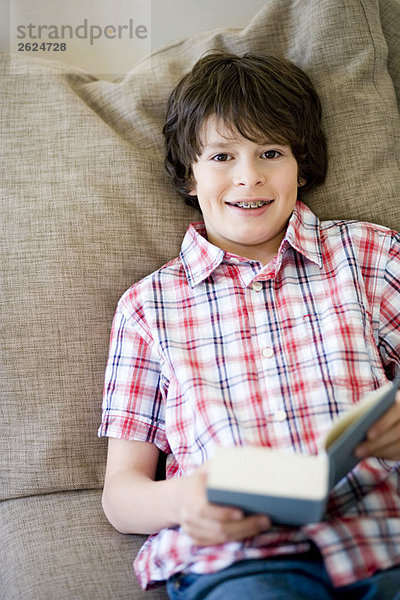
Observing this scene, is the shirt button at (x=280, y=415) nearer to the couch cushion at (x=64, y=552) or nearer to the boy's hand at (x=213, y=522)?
the boy's hand at (x=213, y=522)

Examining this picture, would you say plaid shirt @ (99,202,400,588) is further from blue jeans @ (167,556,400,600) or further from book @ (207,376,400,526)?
book @ (207,376,400,526)

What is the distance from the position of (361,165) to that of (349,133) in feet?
0.24

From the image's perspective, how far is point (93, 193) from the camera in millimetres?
1294

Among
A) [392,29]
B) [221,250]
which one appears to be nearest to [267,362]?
[221,250]

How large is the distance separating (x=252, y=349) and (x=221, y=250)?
20cm

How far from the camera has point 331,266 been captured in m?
1.19

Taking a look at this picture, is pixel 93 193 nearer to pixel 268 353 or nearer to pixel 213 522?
pixel 268 353

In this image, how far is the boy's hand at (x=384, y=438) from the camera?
0.90 m

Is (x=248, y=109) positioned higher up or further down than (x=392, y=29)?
further down

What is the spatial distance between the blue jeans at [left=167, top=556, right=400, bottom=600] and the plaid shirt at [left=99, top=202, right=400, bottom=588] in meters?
0.02

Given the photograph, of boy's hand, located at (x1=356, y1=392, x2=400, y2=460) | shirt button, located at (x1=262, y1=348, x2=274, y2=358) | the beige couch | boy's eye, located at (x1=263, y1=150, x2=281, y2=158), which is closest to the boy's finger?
boy's hand, located at (x1=356, y1=392, x2=400, y2=460)

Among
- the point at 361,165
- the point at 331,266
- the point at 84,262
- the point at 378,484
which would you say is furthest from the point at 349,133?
the point at 378,484

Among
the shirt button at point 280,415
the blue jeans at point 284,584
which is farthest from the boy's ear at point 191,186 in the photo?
the blue jeans at point 284,584

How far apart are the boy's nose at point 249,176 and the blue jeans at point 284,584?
0.64m
